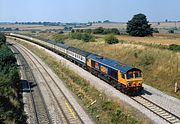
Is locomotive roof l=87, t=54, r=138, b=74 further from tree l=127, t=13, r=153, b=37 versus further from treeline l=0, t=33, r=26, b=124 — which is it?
tree l=127, t=13, r=153, b=37

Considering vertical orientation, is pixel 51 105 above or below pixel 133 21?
below

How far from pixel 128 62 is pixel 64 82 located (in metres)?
13.1

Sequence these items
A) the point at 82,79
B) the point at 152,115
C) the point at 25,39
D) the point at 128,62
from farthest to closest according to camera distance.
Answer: the point at 25,39 < the point at 128,62 < the point at 82,79 < the point at 152,115

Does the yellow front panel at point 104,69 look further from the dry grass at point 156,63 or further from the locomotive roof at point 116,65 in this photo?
the dry grass at point 156,63

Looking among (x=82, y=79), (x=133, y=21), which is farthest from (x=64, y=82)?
(x=133, y=21)

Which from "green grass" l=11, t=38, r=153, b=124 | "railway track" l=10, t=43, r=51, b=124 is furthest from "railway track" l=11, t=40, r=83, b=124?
"green grass" l=11, t=38, r=153, b=124

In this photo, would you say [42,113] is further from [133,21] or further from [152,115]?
[133,21]

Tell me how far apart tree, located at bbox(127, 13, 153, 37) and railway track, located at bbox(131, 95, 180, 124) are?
61.0m

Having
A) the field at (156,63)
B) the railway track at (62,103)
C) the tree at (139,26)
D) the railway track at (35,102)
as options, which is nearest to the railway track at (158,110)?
the field at (156,63)

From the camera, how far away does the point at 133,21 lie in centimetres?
9431

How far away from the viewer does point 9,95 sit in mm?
33906

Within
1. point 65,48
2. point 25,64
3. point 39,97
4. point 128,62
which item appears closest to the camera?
point 39,97

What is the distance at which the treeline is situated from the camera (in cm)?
2734

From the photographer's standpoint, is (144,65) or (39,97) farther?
(144,65)
